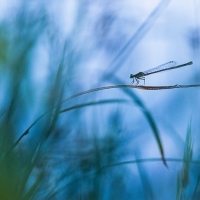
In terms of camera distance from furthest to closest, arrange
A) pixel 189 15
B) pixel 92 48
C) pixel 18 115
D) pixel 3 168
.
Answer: pixel 189 15
pixel 92 48
pixel 18 115
pixel 3 168

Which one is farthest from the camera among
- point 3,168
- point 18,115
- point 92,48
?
point 92,48

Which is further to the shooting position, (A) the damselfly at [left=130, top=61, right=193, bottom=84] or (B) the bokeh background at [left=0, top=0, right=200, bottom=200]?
(A) the damselfly at [left=130, top=61, right=193, bottom=84]

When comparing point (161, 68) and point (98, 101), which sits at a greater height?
point (161, 68)

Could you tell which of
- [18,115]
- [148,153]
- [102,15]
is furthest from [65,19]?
[148,153]

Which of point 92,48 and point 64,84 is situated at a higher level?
point 92,48

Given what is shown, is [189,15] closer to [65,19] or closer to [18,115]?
[65,19]

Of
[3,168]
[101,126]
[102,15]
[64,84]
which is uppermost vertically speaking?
[102,15]

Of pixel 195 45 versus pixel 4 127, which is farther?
pixel 195 45

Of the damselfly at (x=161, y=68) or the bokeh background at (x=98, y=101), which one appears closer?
the bokeh background at (x=98, y=101)
